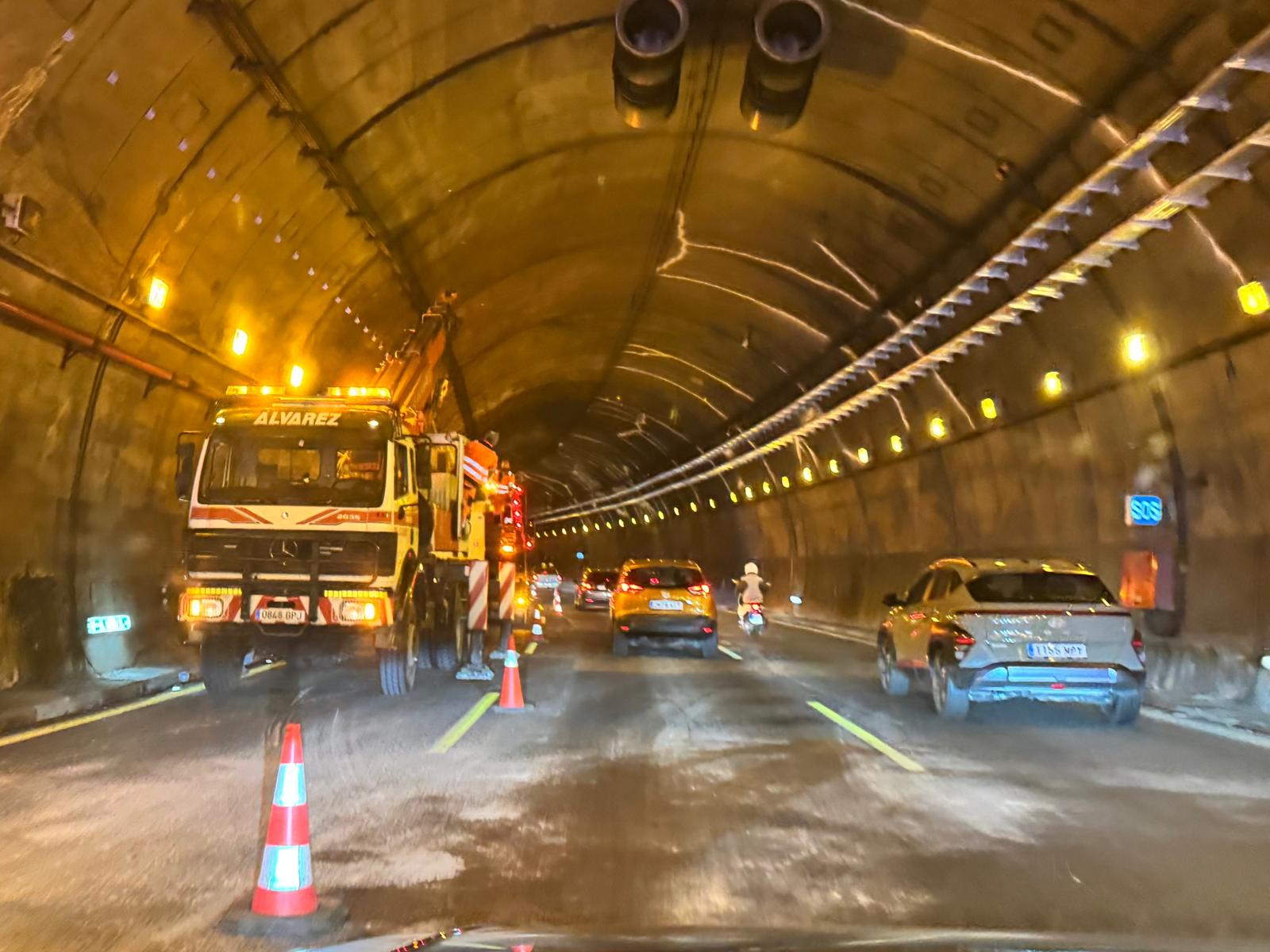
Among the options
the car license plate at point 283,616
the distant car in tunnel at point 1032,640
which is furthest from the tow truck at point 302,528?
the distant car in tunnel at point 1032,640

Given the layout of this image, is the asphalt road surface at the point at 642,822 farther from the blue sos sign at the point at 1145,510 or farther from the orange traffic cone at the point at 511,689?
the blue sos sign at the point at 1145,510

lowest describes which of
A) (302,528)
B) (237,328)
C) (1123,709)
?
(1123,709)

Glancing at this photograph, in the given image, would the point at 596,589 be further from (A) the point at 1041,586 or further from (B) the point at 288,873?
(B) the point at 288,873

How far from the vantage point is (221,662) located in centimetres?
1281

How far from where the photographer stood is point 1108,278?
13.9 metres

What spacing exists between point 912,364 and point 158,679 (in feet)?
39.6

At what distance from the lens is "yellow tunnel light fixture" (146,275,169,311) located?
43.0 ft

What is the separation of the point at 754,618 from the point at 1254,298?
536 inches

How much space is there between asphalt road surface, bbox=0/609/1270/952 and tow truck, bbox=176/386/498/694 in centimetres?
83

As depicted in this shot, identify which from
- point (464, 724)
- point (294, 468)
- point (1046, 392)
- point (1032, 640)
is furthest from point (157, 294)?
point (1046, 392)

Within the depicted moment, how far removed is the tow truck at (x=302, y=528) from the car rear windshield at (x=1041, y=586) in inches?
243

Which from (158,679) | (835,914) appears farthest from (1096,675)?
(158,679)

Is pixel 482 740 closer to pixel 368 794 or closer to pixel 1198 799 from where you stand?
pixel 368 794

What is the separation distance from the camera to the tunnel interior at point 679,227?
10.4 metres
